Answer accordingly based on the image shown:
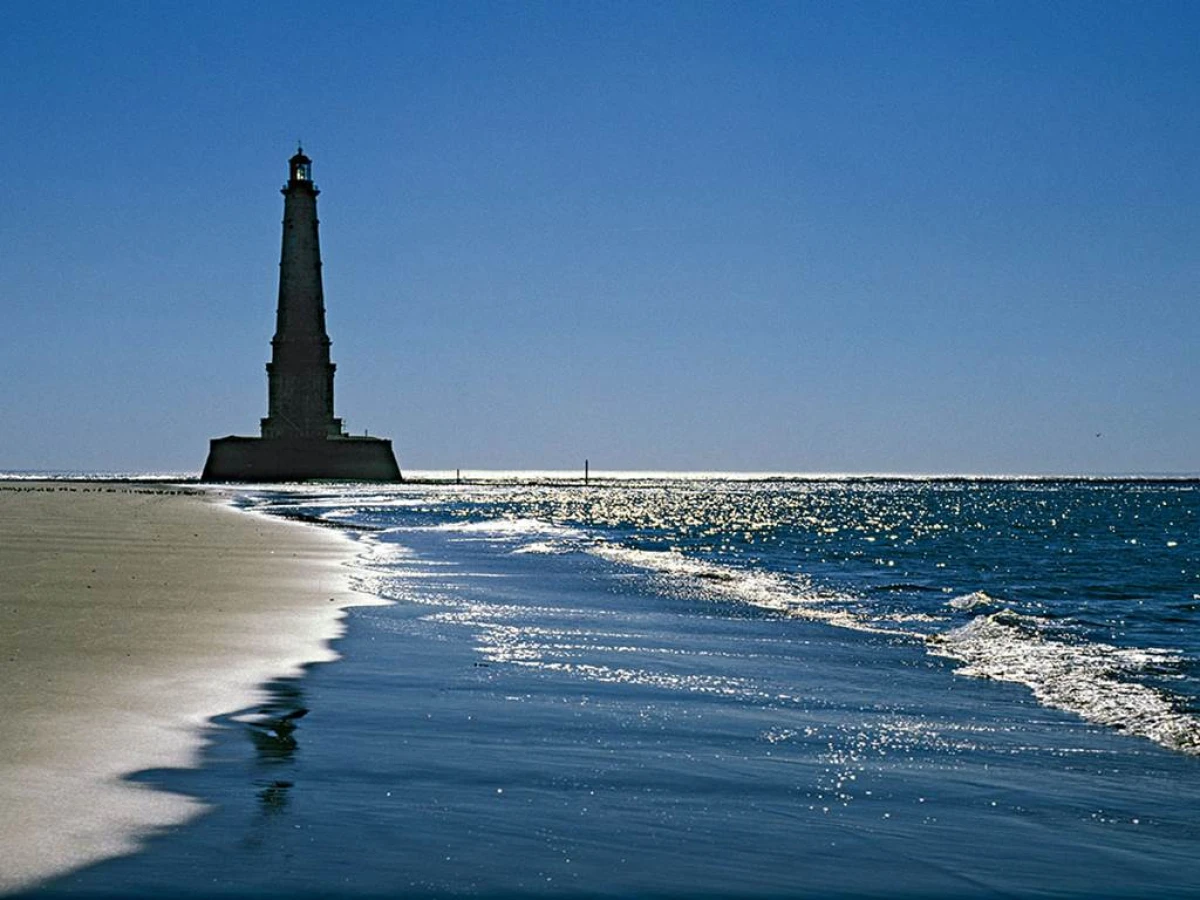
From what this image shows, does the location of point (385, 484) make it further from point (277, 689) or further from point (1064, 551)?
point (277, 689)

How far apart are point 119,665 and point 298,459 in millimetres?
104203

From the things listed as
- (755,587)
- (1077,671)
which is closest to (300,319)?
(755,587)

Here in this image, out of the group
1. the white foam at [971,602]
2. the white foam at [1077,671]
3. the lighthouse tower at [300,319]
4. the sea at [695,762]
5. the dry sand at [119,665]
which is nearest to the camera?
the sea at [695,762]

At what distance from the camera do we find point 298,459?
11206cm

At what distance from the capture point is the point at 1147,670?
41.4 feet

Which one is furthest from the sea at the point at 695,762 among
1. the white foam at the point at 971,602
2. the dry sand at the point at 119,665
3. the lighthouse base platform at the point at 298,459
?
the lighthouse base platform at the point at 298,459

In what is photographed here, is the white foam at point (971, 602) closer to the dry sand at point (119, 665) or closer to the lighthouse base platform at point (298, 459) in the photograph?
the dry sand at point (119, 665)

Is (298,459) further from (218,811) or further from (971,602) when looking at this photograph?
(218,811)

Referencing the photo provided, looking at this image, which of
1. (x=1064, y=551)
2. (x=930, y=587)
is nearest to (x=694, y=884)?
(x=930, y=587)

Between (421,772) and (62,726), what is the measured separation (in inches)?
87.6

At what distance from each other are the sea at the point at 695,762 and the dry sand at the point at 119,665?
0.87ft

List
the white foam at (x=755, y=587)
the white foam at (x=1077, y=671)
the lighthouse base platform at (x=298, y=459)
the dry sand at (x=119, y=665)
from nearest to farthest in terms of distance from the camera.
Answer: the dry sand at (x=119, y=665)
the white foam at (x=1077, y=671)
the white foam at (x=755, y=587)
the lighthouse base platform at (x=298, y=459)

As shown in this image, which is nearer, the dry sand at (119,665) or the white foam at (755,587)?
the dry sand at (119,665)

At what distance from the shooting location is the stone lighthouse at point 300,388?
106 meters
